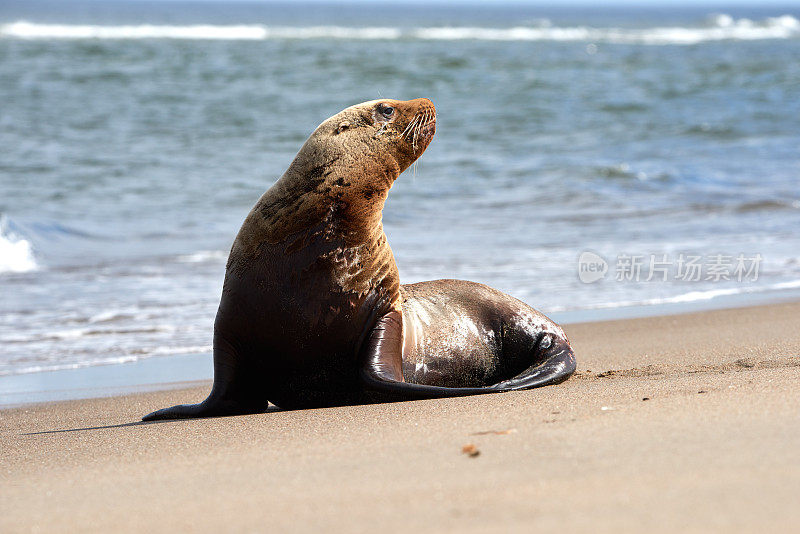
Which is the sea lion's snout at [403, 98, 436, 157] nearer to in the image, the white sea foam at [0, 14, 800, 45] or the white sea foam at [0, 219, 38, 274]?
the white sea foam at [0, 219, 38, 274]

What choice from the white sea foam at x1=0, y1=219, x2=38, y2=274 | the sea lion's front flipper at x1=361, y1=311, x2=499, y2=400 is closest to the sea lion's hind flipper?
the sea lion's front flipper at x1=361, y1=311, x2=499, y2=400

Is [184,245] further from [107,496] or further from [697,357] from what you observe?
[107,496]

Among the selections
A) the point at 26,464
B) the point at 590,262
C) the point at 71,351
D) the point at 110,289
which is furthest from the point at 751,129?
the point at 26,464

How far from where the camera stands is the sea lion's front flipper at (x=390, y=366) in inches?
165

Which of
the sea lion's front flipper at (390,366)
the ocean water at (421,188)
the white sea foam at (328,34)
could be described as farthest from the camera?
the white sea foam at (328,34)

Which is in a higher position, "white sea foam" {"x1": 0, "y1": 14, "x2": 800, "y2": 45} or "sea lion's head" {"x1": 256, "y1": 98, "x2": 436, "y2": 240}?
"white sea foam" {"x1": 0, "y1": 14, "x2": 800, "y2": 45}

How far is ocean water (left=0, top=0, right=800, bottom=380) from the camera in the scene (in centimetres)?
794

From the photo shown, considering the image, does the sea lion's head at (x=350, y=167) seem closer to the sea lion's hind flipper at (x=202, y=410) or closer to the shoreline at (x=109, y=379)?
the sea lion's hind flipper at (x=202, y=410)

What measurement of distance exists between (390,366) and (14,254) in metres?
6.33

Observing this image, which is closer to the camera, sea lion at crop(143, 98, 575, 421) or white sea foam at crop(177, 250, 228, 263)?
sea lion at crop(143, 98, 575, 421)

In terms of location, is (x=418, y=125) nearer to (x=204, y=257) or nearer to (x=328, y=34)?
(x=204, y=257)

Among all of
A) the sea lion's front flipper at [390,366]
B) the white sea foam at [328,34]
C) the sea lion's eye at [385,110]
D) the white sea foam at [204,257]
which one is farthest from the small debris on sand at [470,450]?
the white sea foam at [328,34]

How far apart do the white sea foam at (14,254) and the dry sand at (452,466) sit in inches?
207

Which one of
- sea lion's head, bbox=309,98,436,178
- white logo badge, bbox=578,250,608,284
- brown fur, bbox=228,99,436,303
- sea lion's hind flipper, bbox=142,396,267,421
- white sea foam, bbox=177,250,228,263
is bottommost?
white logo badge, bbox=578,250,608,284
